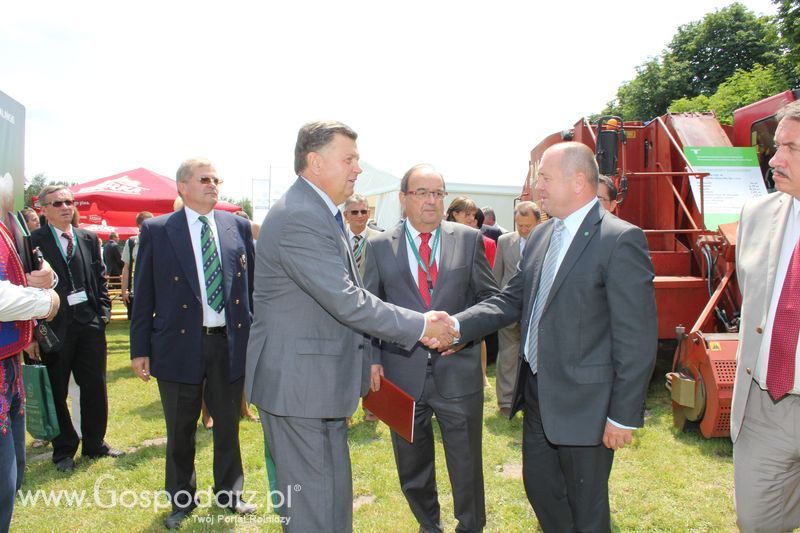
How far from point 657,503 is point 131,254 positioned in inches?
378

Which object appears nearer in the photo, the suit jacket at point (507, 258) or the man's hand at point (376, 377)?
the man's hand at point (376, 377)

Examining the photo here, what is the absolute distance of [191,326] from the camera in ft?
12.3

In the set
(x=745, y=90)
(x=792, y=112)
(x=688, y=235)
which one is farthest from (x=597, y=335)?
(x=745, y=90)

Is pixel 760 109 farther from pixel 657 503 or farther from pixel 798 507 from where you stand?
pixel 798 507

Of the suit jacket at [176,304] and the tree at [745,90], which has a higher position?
the tree at [745,90]

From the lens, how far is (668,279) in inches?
227

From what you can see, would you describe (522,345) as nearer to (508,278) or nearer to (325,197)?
(325,197)

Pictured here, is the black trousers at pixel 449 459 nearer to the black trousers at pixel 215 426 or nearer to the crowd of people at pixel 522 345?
the crowd of people at pixel 522 345

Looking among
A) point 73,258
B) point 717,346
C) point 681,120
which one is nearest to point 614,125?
point 681,120

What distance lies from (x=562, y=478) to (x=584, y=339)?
32.2 inches

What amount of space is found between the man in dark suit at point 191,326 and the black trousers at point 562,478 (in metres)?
2.06

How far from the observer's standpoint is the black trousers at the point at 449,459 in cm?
331

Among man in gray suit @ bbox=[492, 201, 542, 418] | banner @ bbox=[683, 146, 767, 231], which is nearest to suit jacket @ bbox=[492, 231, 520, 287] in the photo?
man in gray suit @ bbox=[492, 201, 542, 418]

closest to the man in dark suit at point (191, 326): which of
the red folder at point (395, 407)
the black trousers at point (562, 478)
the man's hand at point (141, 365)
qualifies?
the man's hand at point (141, 365)
